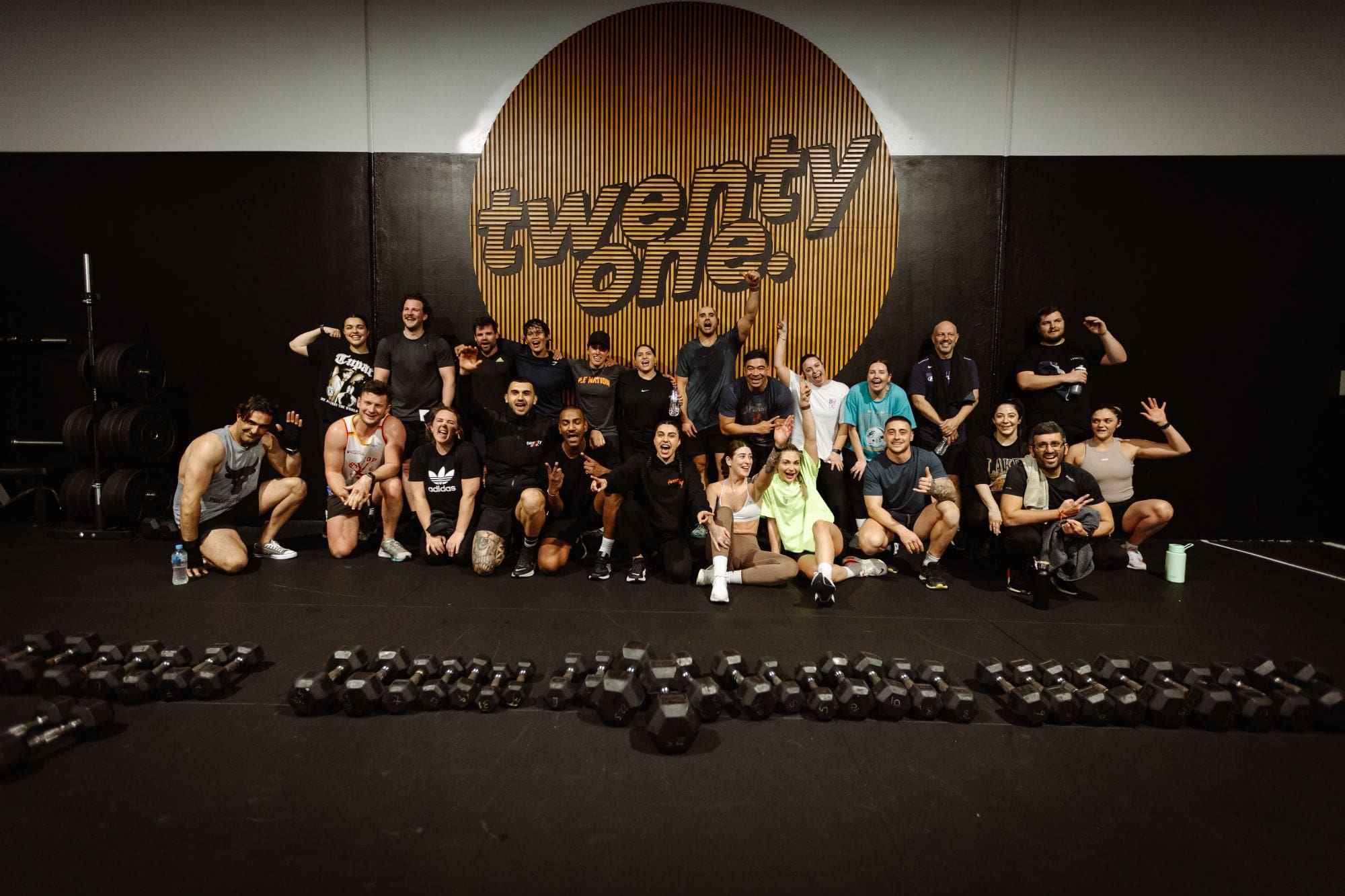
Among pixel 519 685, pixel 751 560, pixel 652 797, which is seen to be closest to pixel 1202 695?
pixel 652 797

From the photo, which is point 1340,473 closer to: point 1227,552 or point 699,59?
point 1227,552

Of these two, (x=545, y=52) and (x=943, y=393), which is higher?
(x=545, y=52)

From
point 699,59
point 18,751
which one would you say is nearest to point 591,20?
point 699,59

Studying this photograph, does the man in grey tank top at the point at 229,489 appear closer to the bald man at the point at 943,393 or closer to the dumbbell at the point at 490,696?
the dumbbell at the point at 490,696

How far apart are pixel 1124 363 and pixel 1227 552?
1.69m

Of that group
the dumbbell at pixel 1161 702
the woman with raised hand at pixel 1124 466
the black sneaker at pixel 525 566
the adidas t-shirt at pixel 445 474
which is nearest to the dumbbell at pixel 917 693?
the dumbbell at pixel 1161 702

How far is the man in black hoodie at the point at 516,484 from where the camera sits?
4.21 meters

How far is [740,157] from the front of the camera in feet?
17.7

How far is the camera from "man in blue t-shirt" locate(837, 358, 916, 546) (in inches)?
187

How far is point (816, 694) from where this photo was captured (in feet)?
7.84

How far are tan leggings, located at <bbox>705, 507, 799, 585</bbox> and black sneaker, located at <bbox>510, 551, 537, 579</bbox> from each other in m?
1.19

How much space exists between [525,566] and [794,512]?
1.79 metres

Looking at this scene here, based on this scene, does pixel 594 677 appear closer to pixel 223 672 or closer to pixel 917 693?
pixel 917 693

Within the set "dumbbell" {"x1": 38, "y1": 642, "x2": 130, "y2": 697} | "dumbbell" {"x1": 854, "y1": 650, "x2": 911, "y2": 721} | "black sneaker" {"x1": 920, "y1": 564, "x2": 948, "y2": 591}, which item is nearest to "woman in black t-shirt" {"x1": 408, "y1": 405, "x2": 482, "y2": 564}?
"dumbbell" {"x1": 38, "y1": 642, "x2": 130, "y2": 697}
